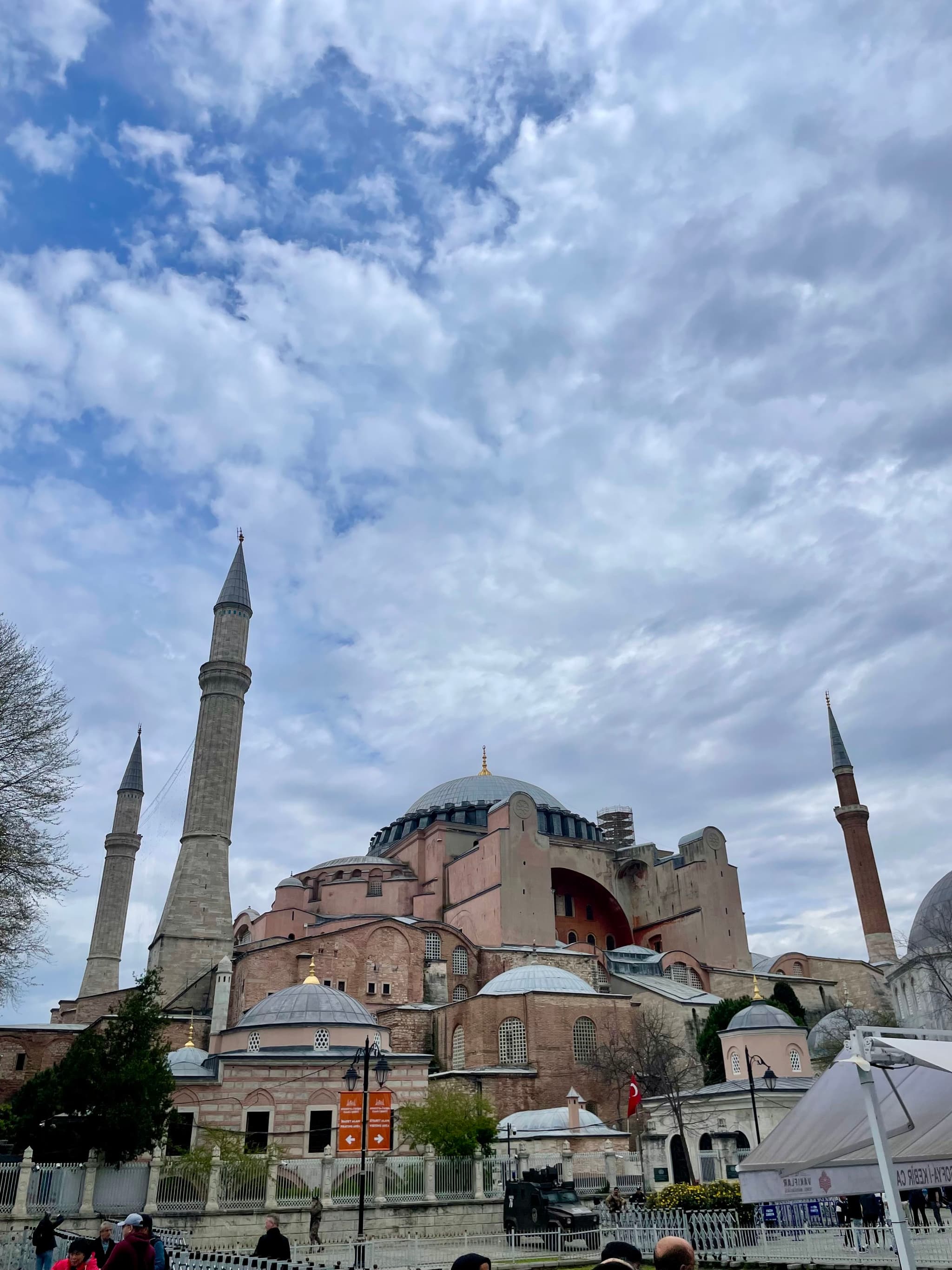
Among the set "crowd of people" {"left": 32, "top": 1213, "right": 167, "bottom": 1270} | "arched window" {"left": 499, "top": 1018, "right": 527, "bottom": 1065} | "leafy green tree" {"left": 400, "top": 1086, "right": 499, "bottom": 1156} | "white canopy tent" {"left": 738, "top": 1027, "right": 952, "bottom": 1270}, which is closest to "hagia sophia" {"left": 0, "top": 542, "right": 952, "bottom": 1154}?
"arched window" {"left": 499, "top": 1018, "right": 527, "bottom": 1065}

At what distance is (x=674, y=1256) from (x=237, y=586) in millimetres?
34222

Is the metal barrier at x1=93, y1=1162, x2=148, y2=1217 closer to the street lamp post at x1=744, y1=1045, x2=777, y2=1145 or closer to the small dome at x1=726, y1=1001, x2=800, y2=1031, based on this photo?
the street lamp post at x1=744, y1=1045, x2=777, y2=1145

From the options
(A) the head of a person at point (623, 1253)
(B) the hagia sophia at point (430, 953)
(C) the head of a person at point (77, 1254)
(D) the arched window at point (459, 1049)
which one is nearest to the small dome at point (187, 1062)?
(B) the hagia sophia at point (430, 953)

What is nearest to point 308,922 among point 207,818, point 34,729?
point 207,818

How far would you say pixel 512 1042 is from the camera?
2702 centimetres

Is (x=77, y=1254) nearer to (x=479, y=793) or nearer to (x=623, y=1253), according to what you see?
(x=623, y=1253)

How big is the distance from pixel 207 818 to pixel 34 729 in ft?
59.2

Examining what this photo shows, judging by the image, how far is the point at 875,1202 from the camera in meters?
14.4

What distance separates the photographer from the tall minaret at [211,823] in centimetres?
2978

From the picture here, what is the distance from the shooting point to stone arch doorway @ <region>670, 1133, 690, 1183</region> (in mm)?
22828

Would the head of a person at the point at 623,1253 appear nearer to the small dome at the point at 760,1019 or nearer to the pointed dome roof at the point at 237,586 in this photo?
the small dome at the point at 760,1019

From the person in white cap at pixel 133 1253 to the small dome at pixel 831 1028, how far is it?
87.8ft

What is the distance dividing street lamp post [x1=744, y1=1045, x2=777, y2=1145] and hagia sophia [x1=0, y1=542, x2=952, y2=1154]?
1.02m

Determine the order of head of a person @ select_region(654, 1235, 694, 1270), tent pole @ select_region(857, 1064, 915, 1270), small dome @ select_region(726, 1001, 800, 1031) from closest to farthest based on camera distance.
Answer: head of a person @ select_region(654, 1235, 694, 1270) → tent pole @ select_region(857, 1064, 915, 1270) → small dome @ select_region(726, 1001, 800, 1031)
